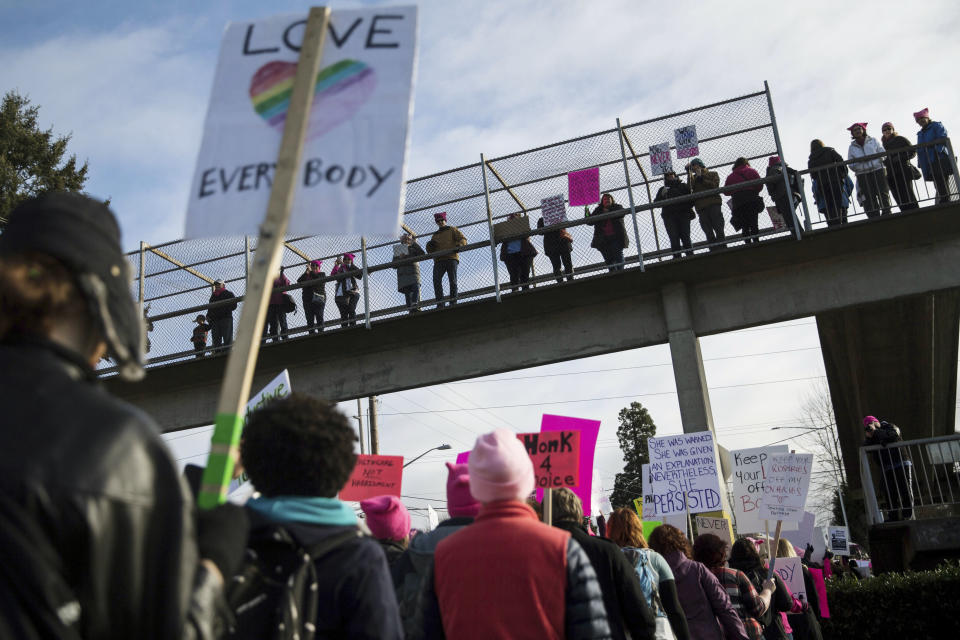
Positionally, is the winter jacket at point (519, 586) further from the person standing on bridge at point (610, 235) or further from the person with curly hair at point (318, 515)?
the person standing on bridge at point (610, 235)

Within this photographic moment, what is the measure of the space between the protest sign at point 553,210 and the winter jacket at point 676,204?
66.6 inches

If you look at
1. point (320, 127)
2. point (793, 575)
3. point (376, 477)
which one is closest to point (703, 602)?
point (376, 477)

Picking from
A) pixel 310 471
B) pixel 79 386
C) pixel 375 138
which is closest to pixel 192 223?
pixel 375 138

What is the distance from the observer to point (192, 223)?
2.85 meters

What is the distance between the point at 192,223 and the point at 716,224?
1381 cm

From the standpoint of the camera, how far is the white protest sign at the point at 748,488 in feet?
38.0

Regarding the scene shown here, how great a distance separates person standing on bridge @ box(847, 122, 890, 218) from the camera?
1465 centimetres

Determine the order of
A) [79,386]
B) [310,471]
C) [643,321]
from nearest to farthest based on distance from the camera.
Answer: [79,386] → [310,471] → [643,321]

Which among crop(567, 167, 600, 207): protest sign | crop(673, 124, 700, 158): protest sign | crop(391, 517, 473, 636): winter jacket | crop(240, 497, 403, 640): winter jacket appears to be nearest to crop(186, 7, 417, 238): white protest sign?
crop(240, 497, 403, 640): winter jacket

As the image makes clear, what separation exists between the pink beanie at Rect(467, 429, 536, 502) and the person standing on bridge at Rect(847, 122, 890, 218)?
13049 millimetres

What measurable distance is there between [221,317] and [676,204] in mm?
9535

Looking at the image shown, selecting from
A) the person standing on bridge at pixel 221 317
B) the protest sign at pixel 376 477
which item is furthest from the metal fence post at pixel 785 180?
the person standing on bridge at pixel 221 317

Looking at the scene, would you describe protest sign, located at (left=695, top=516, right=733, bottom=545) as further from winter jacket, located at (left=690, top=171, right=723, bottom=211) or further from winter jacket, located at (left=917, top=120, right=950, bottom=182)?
winter jacket, located at (left=917, top=120, right=950, bottom=182)

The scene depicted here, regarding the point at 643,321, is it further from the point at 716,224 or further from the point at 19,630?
the point at 19,630
